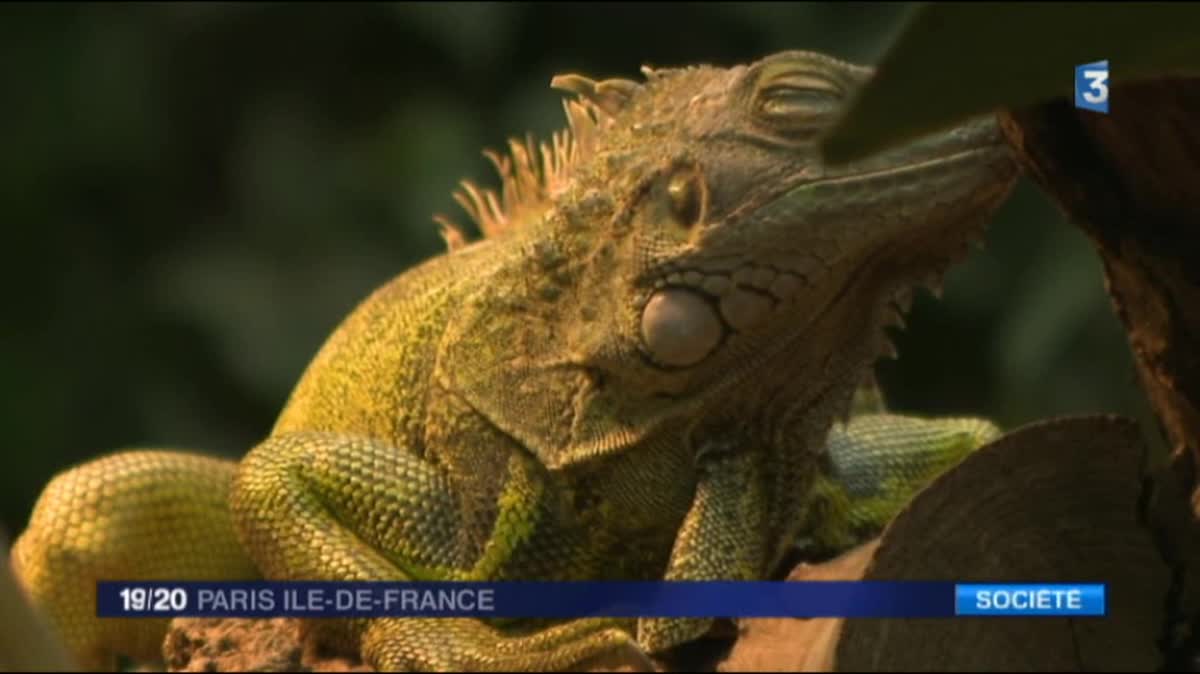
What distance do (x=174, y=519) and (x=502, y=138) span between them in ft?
9.36

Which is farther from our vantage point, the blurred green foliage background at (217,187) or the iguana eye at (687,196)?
the blurred green foliage background at (217,187)

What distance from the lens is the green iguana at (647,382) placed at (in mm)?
2000

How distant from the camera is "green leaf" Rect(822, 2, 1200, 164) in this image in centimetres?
72

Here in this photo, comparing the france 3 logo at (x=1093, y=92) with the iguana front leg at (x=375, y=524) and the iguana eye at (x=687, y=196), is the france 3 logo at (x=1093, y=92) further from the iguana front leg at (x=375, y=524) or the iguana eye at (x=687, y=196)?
the iguana front leg at (x=375, y=524)

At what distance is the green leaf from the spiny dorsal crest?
1.47 meters

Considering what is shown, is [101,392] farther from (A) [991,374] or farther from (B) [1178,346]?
(B) [1178,346]

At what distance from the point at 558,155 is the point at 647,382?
63 cm

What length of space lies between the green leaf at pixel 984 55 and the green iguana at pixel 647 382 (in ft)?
3.61

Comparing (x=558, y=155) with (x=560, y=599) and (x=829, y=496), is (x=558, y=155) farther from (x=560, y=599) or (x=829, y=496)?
(x=560, y=599)

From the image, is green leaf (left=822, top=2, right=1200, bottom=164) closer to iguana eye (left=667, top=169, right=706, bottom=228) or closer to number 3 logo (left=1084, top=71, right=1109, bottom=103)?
number 3 logo (left=1084, top=71, right=1109, bottom=103)

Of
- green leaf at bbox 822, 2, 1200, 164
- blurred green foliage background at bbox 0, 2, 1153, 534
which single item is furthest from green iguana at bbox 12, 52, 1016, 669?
blurred green foliage background at bbox 0, 2, 1153, 534

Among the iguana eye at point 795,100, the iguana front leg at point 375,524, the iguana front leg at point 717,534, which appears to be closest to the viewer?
the iguana front leg at point 717,534

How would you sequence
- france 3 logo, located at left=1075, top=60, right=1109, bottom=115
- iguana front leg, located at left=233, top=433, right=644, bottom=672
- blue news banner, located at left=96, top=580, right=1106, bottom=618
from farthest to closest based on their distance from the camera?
iguana front leg, located at left=233, top=433, right=644, bottom=672, blue news banner, located at left=96, top=580, right=1106, bottom=618, france 3 logo, located at left=1075, top=60, right=1109, bottom=115

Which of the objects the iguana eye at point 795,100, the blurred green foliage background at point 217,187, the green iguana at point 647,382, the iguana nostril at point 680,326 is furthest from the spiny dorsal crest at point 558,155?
the blurred green foliage background at point 217,187
